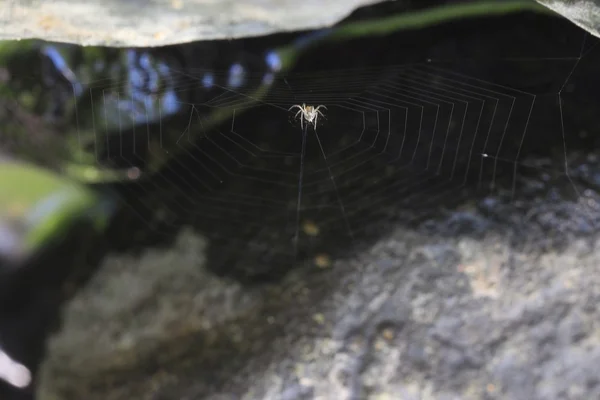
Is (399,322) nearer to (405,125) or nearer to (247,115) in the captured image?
(405,125)

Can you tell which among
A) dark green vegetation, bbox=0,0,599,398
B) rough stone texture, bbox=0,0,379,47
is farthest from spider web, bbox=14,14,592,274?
rough stone texture, bbox=0,0,379,47

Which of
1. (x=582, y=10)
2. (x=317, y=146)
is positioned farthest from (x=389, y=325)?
(x=582, y=10)

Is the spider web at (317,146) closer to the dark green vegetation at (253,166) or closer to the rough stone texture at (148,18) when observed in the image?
the dark green vegetation at (253,166)

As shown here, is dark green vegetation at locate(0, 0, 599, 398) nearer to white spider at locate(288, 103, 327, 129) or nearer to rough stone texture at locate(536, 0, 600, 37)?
white spider at locate(288, 103, 327, 129)

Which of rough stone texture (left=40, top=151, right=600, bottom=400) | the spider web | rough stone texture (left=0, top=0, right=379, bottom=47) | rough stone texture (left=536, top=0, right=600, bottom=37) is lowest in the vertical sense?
rough stone texture (left=40, top=151, right=600, bottom=400)

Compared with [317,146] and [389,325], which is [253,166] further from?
[389,325]
